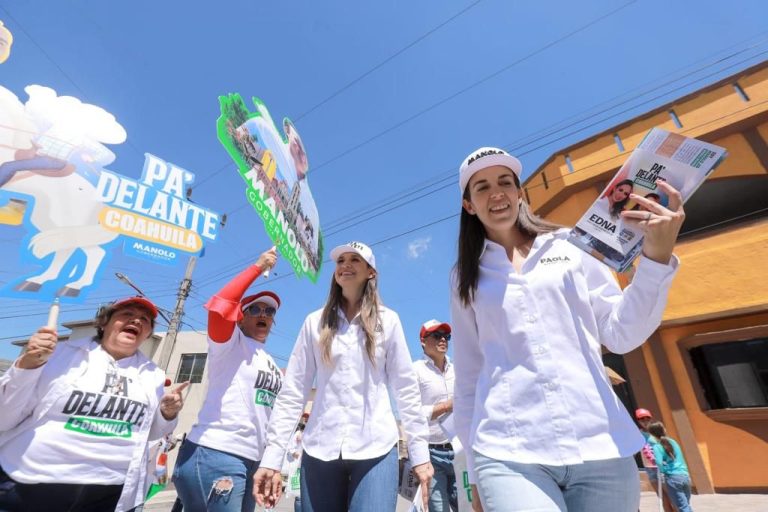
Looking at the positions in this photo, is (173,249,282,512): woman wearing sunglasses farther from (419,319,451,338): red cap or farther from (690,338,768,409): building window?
(690,338,768,409): building window

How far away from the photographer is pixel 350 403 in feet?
7.01

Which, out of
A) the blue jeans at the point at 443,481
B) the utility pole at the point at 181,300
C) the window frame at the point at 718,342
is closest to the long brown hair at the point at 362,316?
the blue jeans at the point at 443,481

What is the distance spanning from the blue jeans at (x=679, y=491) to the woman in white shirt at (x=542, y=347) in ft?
20.5

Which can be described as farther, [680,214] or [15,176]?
[15,176]

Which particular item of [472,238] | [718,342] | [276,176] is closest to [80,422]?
[276,176]

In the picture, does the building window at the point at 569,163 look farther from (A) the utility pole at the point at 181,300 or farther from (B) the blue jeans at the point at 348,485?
(A) the utility pole at the point at 181,300

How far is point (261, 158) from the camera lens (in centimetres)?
332

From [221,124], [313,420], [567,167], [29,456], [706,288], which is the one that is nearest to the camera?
[29,456]

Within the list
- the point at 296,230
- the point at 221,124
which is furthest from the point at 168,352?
the point at 221,124

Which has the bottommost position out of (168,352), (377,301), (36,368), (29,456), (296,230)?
(29,456)

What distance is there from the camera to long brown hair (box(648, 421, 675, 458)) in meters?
6.02

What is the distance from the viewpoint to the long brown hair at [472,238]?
64.3 inches

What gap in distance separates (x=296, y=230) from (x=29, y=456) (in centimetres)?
245

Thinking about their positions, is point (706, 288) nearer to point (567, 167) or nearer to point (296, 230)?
point (567, 167)
